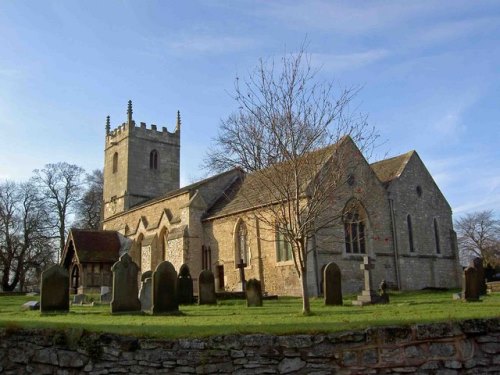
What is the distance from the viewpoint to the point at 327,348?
8039 millimetres

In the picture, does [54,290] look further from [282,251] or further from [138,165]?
[138,165]

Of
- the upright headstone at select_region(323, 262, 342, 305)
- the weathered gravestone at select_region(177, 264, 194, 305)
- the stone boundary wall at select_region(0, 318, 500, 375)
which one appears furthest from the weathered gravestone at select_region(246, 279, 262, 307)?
the stone boundary wall at select_region(0, 318, 500, 375)

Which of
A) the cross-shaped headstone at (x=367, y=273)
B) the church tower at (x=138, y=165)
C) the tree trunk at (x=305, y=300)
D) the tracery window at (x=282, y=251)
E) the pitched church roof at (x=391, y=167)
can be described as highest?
the church tower at (x=138, y=165)

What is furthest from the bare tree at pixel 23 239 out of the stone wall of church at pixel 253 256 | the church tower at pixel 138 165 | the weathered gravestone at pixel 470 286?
the weathered gravestone at pixel 470 286

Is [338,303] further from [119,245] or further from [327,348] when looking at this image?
[119,245]

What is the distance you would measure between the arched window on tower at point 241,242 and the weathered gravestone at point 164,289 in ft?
43.3

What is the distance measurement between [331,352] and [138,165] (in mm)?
38800

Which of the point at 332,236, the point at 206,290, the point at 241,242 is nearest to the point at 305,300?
the point at 206,290

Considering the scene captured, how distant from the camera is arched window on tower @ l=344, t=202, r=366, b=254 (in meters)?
24.7

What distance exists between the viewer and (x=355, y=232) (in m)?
25.4

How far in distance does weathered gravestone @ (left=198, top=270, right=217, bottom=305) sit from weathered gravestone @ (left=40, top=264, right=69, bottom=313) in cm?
499

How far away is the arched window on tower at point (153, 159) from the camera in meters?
45.9

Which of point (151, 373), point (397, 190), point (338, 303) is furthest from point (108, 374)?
point (397, 190)

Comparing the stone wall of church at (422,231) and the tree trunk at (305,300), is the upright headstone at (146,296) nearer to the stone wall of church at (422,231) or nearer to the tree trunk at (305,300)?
the tree trunk at (305,300)
